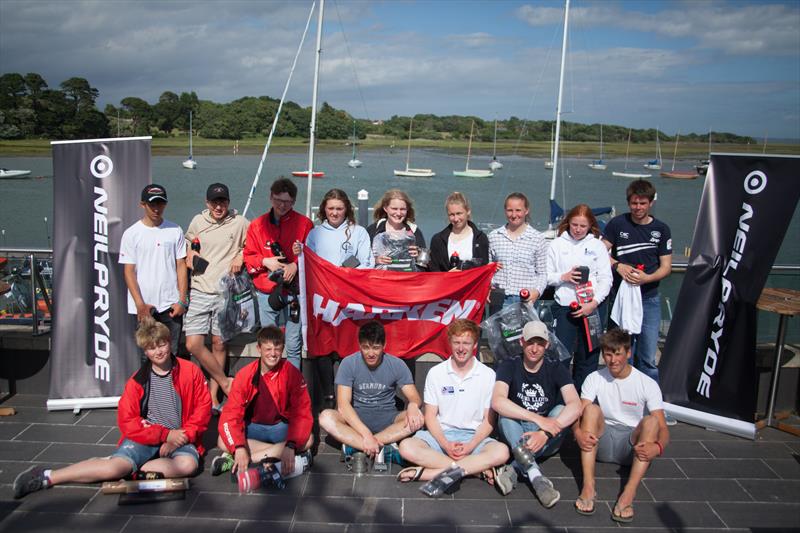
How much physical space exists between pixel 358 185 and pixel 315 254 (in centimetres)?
5290

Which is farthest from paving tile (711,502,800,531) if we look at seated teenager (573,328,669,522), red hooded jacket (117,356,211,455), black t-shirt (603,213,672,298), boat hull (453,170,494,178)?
boat hull (453,170,494,178)

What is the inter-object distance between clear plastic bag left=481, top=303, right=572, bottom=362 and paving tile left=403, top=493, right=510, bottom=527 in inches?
50.9

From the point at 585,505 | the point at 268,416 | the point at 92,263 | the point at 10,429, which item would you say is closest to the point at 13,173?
the point at 92,263

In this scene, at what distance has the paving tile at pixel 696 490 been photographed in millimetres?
4102

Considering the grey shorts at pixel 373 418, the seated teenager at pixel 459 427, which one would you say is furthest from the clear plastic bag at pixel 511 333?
the grey shorts at pixel 373 418

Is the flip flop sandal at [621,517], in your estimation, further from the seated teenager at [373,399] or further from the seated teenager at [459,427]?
the seated teenager at [373,399]

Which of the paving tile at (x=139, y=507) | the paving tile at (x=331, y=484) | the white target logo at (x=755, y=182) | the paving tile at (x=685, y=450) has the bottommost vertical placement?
the paving tile at (x=139, y=507)

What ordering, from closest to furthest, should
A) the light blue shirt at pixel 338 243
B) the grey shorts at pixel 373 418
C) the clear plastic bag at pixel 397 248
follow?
the grey shorts at pixel 373 418, the light blue shirt at pixel 338 243, the clear plastic bag at pixel 397 248

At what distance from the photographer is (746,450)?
4789 mm

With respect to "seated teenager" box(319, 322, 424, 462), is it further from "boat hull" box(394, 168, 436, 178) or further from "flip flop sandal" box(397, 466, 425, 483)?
"boat hull" box(394, 168, 436, 178)

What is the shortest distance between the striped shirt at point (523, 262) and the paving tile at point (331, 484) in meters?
1.86

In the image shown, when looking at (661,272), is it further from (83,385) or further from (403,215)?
(83,385)

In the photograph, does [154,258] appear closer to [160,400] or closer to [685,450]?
[160,400]

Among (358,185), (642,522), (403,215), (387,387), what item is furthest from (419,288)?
(358,185)
